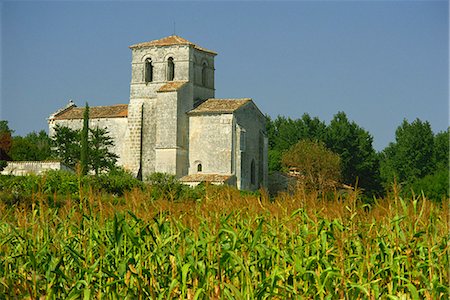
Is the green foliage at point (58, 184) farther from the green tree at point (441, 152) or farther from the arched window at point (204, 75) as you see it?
the green tree at point (441, 152)

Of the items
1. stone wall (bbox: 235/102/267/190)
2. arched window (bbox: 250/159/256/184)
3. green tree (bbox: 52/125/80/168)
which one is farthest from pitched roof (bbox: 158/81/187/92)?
arched window (bbox: 250/159/256/184)

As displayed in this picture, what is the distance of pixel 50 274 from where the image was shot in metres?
7.60

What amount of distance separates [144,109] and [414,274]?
44116 mm

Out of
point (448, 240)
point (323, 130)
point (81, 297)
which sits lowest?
point (81, 297)

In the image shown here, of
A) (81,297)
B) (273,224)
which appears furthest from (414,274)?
(81,297)

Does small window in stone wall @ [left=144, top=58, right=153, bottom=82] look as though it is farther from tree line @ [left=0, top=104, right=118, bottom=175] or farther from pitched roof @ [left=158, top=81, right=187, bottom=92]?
tree line @ [left=0, top=104, right=118, bottom=175]

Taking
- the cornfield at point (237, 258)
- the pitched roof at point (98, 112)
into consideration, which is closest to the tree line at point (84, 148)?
the pitched roof at point (98, 112)

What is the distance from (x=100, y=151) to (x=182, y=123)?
4941 millimetres

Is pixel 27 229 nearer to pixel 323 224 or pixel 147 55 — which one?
pixel 323 224

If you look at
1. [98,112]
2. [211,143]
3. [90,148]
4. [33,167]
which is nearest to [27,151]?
[98,112]

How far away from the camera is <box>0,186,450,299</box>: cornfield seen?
23.8ft

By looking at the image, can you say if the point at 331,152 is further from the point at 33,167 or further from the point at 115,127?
the point at 33,167

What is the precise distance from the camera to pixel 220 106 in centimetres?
4862

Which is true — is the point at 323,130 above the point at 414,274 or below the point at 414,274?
above
